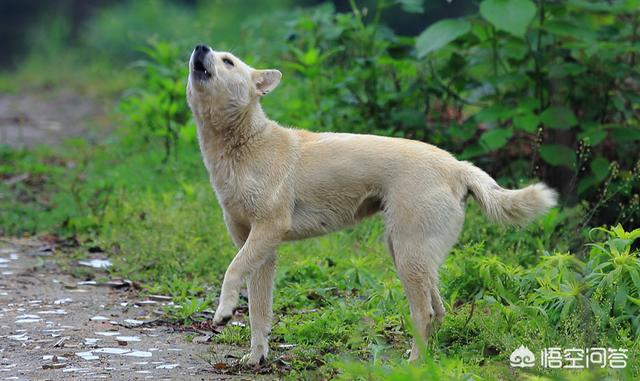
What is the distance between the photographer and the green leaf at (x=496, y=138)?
8086 millimetres

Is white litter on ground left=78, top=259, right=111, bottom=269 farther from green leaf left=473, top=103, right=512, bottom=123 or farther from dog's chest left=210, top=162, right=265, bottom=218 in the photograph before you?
green leaf left=473, top=103, right=512, bottom=123

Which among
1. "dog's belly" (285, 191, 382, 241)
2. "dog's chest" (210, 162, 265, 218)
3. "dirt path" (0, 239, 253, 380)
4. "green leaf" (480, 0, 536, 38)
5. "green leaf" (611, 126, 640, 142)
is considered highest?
"green leaf" (480, 0, 536, 38)

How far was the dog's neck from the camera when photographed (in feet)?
18.3

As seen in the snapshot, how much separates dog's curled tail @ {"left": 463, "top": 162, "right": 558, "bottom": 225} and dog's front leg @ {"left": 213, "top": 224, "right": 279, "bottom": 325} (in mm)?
1095

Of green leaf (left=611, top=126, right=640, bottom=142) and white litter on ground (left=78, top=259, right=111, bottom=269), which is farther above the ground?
green leaf (left=611, top=126, right=640, bottom=142)

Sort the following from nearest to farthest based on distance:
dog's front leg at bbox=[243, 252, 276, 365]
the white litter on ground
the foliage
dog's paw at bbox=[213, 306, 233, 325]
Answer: dog's paw at bbox=[213, 306, 233, 325], dog's front leg at bbox=[243, 252, 276, 365], the white litter on ground, the foliage

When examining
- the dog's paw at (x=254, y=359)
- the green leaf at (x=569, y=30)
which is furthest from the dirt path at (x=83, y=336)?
the green leaf at (x=569, y=30)

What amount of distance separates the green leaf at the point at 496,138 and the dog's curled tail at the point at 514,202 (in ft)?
9.34

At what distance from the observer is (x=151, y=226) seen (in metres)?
7.88


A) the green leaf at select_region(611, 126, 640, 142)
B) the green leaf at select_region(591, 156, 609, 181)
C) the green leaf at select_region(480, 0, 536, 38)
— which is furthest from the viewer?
the green leaf at select_region(611, 126, 640, 142)

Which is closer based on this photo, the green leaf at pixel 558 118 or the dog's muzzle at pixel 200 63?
the dog's muzzle at pixel 200 63

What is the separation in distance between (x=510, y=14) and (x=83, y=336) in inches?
158

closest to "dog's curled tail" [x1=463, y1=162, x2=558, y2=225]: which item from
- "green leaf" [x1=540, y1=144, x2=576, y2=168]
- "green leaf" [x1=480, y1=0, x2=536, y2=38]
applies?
"green leaf" [x1=480, y1=0, x2=536, y2=38]

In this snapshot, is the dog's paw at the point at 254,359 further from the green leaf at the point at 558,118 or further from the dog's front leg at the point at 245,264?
the green leaf at the point at 558,118
